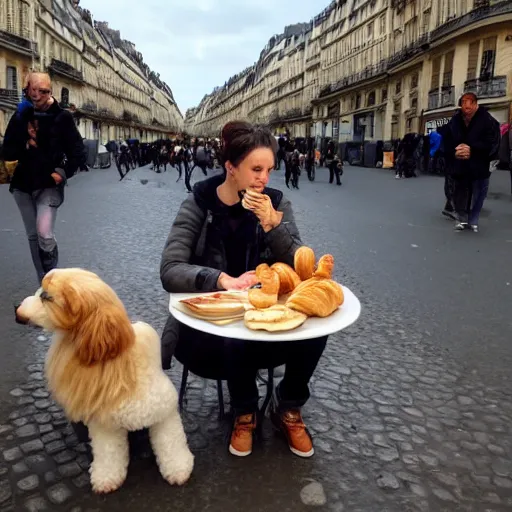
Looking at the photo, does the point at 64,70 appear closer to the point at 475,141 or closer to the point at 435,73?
the point at 435,73

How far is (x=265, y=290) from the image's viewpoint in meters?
2.20

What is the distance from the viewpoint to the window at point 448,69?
3137 centimetres

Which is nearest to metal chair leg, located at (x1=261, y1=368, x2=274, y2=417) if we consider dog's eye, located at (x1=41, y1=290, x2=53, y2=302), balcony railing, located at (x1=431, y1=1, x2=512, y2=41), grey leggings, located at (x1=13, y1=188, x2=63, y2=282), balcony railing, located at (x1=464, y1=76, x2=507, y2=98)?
dog's eye, located at (x1=41, y1=290, x2=53, y2=302)

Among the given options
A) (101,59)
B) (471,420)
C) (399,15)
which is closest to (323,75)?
(399,15)

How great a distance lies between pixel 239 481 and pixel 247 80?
124969mm

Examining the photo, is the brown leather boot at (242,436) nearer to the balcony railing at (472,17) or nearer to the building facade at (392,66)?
the building facade at (392,66)

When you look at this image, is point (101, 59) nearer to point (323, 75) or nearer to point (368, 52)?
point (323, 75)

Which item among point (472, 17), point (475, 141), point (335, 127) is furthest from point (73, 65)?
point (475, 141)

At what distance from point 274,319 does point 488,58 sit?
103 feet

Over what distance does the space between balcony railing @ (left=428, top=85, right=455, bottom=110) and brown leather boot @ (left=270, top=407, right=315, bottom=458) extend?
3163 centimetres

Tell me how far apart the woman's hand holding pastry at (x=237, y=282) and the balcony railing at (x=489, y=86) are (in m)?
29.5

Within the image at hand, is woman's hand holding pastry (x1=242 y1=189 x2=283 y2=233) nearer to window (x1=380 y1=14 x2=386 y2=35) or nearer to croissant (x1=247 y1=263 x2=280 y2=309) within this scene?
croissant (x1=247 y1=263 x2=280 y2=309)

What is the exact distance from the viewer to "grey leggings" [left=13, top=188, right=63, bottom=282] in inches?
182

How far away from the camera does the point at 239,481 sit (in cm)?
232
